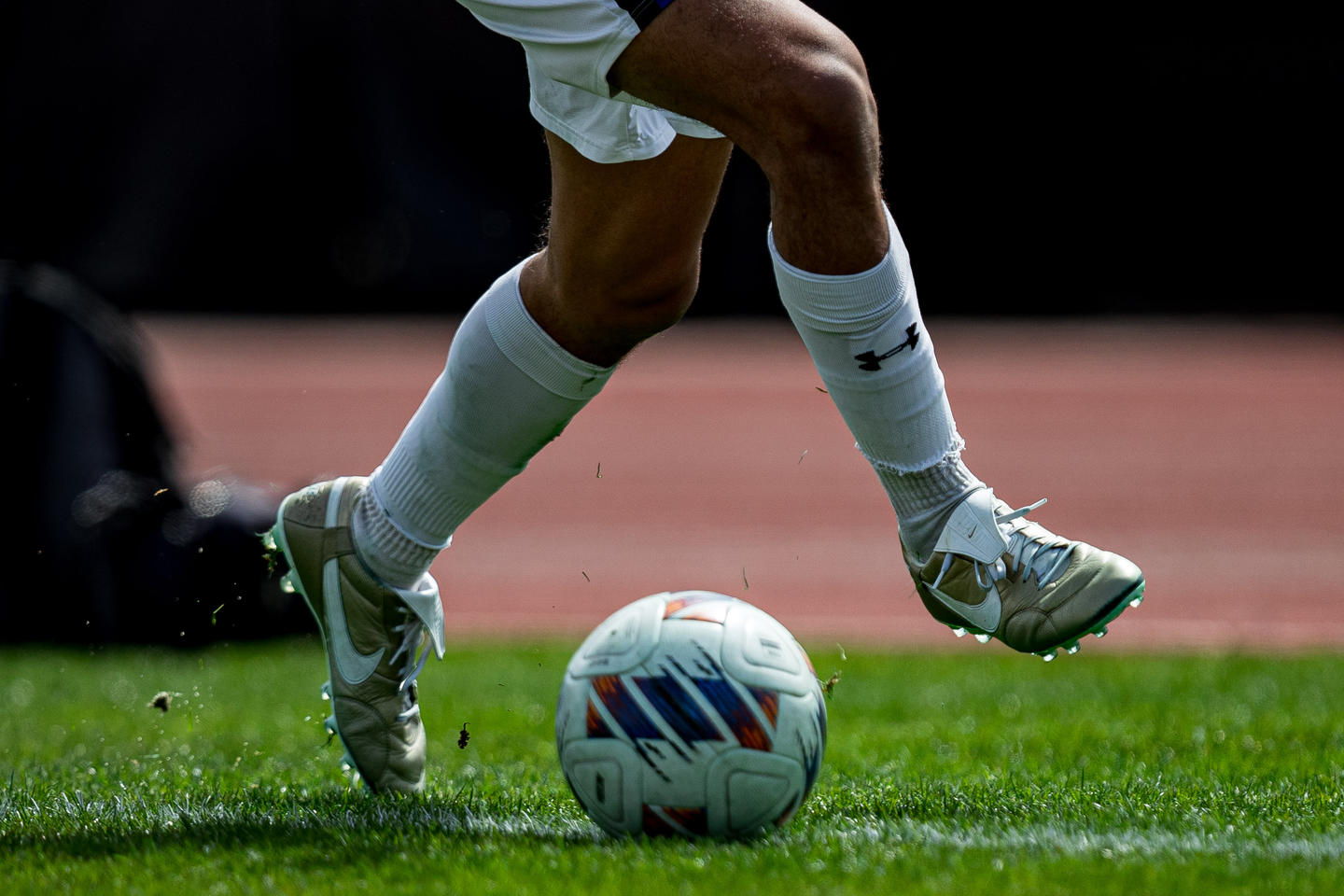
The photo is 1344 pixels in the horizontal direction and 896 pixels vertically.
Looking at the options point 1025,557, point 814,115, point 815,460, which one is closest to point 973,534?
point 1025,557

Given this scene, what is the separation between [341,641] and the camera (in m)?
2.99

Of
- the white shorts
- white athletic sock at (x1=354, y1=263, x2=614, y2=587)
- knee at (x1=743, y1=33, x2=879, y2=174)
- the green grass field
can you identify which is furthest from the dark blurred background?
knee at (x1=743, y1=33, x2=879, y2=174)

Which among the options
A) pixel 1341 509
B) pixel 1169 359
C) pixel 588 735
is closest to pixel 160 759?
pixel 588 735

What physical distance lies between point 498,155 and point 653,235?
49.2 feet

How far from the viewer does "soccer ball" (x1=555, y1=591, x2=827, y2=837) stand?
7.57 feet

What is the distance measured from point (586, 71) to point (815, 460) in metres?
9.86

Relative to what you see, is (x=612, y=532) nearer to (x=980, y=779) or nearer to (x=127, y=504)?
(x=127, y=504)

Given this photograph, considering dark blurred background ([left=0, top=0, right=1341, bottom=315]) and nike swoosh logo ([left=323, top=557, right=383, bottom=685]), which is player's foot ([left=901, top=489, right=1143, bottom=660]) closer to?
nike swoosh logo ([left=323, top=557, right=383, bottom=685])

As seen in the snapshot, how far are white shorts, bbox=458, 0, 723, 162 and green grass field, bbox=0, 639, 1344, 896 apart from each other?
46.9 inches

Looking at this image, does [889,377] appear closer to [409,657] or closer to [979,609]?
[979,609]

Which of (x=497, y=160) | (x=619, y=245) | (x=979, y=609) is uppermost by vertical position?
(x=619, y=245)

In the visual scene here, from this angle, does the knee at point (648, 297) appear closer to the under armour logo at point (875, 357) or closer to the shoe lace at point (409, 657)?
the under armour logo at point (875, 357)

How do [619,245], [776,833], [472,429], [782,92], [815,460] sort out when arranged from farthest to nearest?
[815,460]
[472,429]
[619,245]
[776,833]
[782,92]

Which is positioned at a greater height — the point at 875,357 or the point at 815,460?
the point at 875,357
